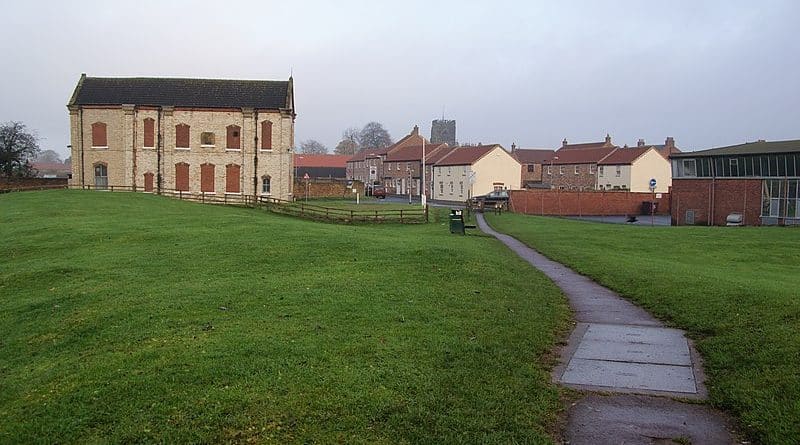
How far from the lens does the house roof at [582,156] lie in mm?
82312

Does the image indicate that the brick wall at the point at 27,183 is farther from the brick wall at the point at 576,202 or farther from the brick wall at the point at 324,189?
the brick wall at the point at 576,202

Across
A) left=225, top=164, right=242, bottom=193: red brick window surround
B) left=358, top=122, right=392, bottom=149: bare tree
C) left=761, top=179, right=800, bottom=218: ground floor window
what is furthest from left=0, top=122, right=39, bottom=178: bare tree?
left=358, top=122, right=392, bottom=149: bare tree

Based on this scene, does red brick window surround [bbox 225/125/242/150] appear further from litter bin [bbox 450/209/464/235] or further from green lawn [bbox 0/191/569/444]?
green lawn [bbox 0/191/569/444]

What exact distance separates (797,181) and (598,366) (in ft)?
139

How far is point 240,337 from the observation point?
9406 millimetres

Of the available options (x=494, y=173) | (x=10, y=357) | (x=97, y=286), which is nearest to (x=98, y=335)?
(x=10, y=357)

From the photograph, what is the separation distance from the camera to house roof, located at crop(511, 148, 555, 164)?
306 ft

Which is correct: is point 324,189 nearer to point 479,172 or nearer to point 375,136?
point 479,172

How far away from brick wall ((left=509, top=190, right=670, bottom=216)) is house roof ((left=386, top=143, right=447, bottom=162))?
30.3 m

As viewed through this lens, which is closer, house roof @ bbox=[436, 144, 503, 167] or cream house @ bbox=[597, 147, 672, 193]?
house roof @ bbox=[436, 144, 503, 167]

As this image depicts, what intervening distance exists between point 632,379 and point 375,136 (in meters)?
159

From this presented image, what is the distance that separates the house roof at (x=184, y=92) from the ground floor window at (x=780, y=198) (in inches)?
1490

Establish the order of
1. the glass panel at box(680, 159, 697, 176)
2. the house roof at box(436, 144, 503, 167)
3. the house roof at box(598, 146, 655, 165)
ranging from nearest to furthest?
the glass panel at box(680, 159, 697, 176)
the house roof at box(436, 144, 503, 167)
the house roof at box(598, 146, 655, 165)

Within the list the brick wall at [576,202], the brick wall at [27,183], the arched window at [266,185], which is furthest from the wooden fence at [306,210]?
the brick wall at [576,202]
